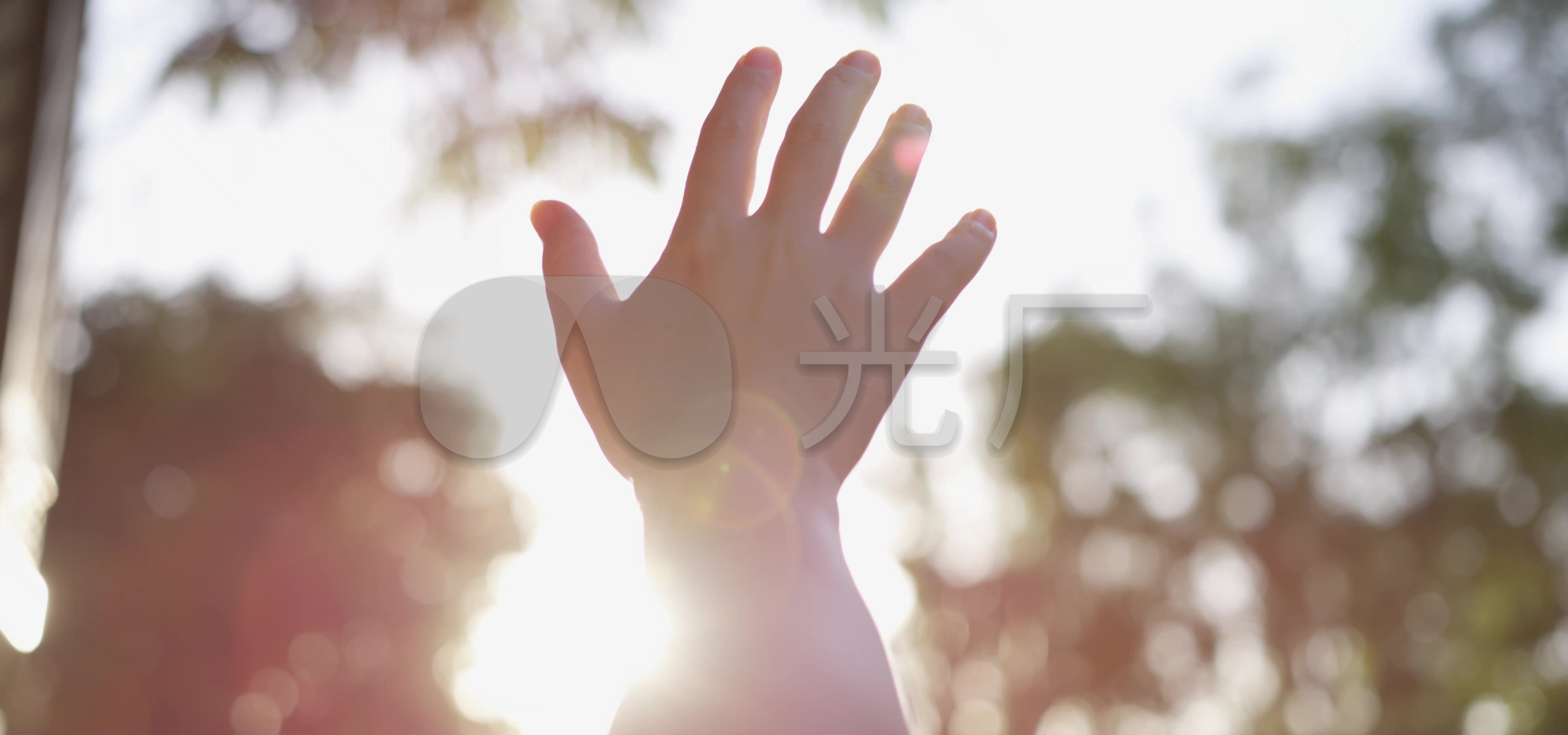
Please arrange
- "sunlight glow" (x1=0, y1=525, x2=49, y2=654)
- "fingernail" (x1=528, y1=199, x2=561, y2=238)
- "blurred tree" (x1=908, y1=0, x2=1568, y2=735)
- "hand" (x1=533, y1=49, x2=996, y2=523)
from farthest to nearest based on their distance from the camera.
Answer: "blurred tree" (x1=908, y1=0, x2=1568, y2=735)
"sunlight glow" (x1=0, y1=525, x2=49, y2=654)
"fingernail" (x1=528, y1=199, x2=561, y2=238)
"hand" (x1=533, y1=49, x2=996, y2=523)

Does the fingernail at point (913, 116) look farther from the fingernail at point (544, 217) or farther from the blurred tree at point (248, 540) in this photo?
the blurred tree at point (248, 540)

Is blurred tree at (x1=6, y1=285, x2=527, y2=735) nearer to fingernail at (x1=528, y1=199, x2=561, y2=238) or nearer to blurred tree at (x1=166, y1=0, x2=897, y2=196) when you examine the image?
blurred tree at (x1=166, y1=0, x2=897, y2=196)

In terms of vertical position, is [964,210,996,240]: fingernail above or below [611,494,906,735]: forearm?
above

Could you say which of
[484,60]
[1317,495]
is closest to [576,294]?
[484,60]

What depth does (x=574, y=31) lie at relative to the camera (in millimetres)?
3863

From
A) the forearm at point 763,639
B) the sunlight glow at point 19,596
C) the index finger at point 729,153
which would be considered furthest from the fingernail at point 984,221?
the sunlight glow at point 19,596

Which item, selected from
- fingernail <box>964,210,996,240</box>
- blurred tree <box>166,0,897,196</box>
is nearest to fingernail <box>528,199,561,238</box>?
fingernail <box>964,210,996,240</box>

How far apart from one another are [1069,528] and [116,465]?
19129mm

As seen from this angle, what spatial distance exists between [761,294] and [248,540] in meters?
24.1

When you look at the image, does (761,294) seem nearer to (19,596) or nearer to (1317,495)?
(19,596)

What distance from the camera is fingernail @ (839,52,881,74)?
1.39 meters

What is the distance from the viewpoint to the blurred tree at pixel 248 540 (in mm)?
18641

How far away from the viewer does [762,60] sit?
1401mm

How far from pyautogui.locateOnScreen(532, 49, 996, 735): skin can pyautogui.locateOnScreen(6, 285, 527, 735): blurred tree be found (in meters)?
15.7
